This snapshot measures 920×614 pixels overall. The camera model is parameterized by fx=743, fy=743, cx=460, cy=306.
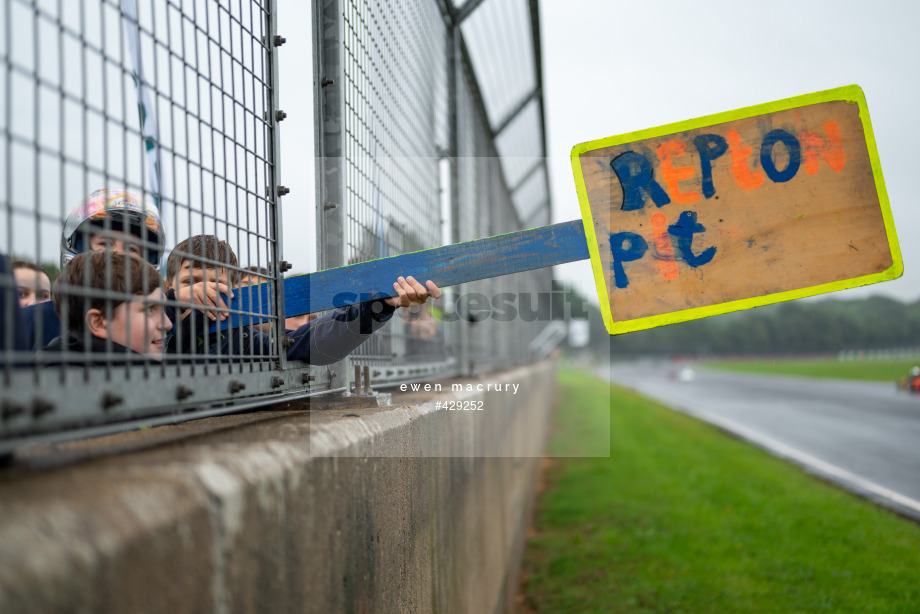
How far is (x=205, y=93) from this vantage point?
1.55 metres

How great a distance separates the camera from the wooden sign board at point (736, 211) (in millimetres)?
1820

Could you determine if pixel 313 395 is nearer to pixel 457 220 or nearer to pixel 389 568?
pixel 389 568

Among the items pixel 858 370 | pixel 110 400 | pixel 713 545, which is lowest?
pixel 858 370

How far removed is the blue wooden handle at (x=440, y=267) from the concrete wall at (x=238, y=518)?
0.30m

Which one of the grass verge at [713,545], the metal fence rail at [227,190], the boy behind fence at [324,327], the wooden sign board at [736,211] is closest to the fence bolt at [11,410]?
the metal fence rail at [227,190]

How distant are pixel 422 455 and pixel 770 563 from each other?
11.4 feet

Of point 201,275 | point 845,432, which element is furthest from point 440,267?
point 845,432

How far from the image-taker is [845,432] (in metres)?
11.5

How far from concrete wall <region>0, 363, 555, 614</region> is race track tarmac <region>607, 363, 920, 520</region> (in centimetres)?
542

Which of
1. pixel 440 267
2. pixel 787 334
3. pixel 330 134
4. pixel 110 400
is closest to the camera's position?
pixel 110 400

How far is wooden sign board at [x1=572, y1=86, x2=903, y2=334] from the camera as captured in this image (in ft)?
5.97

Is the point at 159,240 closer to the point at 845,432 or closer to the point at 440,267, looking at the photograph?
the point at 440,267

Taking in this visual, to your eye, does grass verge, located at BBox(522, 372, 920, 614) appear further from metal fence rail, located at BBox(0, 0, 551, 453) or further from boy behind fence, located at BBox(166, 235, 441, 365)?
boy behind fence, located at BBox(166, 235, 441, 365)

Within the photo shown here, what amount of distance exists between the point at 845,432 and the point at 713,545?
7.72 meters
